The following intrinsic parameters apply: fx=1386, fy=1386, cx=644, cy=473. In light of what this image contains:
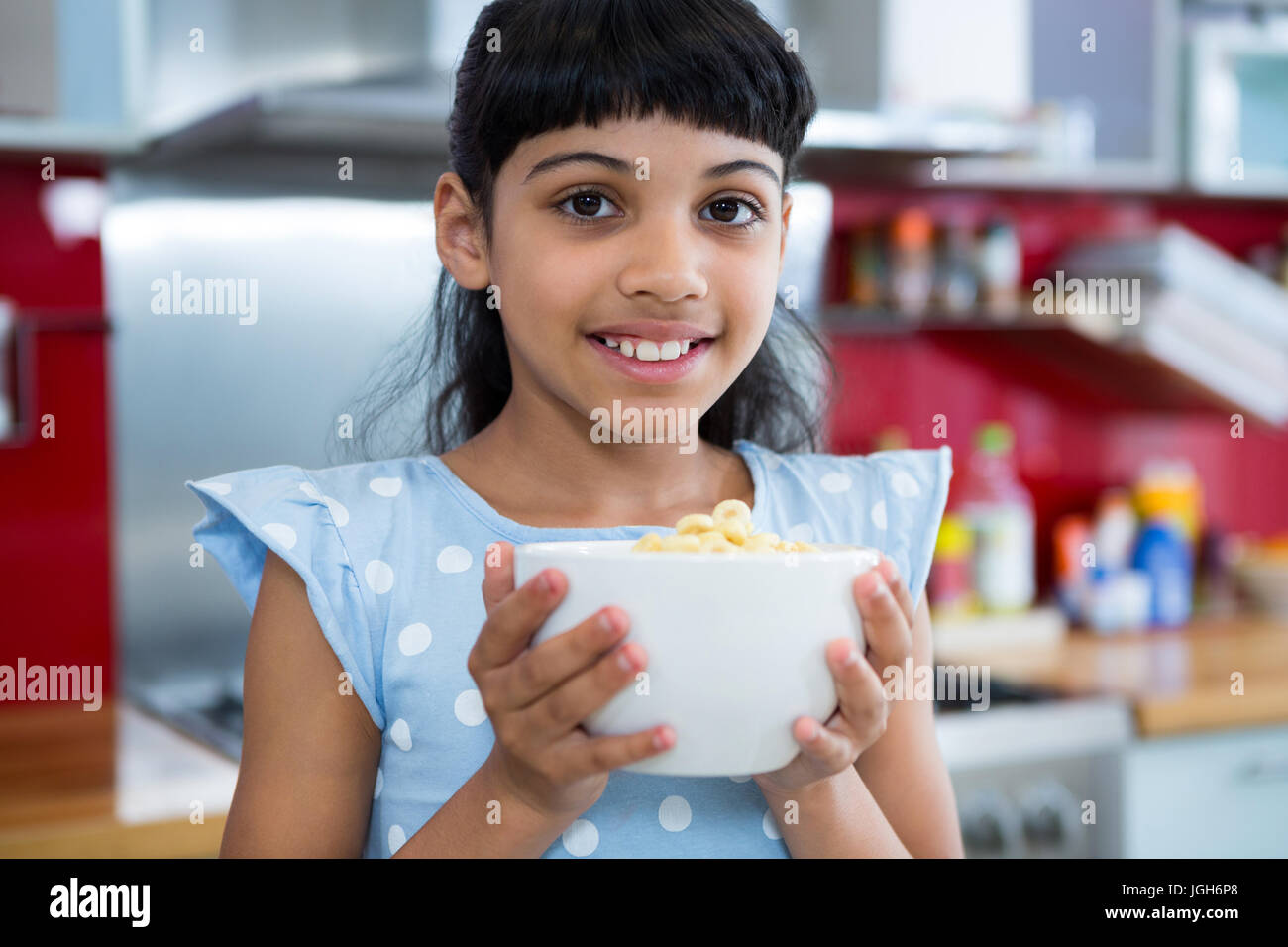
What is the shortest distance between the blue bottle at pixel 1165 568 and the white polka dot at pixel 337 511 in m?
1.91

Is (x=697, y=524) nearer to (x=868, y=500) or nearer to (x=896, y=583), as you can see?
(x=896, y=583)

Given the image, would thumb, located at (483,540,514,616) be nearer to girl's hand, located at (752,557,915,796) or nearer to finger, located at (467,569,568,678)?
finger, located at (467,569,568,678)

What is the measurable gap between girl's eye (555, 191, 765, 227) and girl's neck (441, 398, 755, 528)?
5.4 inches

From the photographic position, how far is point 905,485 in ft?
2.94

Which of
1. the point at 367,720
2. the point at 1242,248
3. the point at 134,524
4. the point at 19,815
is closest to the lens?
the point at 367,720

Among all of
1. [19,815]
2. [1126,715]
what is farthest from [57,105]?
[1126,715]

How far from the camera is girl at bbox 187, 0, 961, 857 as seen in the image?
0.70 meters

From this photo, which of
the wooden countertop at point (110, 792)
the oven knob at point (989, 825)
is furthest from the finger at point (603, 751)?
the oven knob at point (989, 825)

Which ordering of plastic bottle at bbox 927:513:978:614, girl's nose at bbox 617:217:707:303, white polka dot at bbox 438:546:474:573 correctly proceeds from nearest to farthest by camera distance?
girl's nose at bbox 617:217:707:303, white polka dot at bbox 438:546:474:573, plastic bottle at bbox 927:513:978:614

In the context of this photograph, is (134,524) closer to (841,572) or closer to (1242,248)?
(841,572)

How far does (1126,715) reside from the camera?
1.77 m

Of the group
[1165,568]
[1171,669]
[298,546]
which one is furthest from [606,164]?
[1165,568]

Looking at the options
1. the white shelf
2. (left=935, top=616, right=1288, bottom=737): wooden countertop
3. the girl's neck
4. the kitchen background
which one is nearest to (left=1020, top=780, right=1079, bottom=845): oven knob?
the kitchen background

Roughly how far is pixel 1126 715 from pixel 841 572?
52.9 inches
